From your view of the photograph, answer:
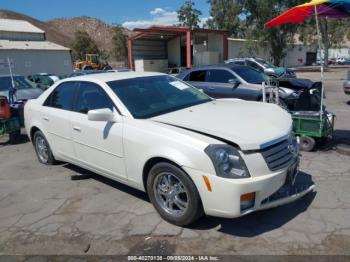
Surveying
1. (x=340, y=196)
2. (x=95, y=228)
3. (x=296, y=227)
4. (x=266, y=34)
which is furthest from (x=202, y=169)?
(x=266, y=34)

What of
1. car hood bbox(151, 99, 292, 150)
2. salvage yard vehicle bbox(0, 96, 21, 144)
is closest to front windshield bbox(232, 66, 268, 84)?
car hood bbox(151, 99, 292, 150)

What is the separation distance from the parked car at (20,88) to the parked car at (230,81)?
4774 millimetres

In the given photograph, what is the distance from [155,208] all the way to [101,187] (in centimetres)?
134

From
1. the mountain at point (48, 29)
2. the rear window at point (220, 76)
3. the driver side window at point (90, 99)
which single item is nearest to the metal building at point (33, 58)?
the rear window at point (220, 76)

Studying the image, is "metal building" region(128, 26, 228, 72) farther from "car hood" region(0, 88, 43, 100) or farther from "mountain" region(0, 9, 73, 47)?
"mountain" region(0, 9, 73, 47)

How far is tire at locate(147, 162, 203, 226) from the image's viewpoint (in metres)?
3.43

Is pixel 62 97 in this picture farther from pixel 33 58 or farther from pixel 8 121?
pixel 33 58

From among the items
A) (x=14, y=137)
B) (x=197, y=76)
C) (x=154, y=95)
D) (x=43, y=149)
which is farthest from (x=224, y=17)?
(x=154, y=95)

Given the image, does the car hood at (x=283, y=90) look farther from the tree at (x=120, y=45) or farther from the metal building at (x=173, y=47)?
the tree at (x=120, y=45)

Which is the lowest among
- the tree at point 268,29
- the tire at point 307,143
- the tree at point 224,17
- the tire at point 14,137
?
the tire at point 14,137

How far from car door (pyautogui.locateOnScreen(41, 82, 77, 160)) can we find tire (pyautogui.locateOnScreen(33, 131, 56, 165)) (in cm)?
37

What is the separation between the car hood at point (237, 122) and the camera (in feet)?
11.2

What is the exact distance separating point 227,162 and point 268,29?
31895 mm

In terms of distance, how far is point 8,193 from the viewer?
5113 millimetres
